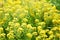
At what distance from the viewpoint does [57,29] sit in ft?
12.0

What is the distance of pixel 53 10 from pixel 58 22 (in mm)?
426

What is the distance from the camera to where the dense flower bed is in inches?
144

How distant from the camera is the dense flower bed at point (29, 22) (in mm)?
3662

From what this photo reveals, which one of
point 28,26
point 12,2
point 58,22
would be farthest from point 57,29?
point 12,2

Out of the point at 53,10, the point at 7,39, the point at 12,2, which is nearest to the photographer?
the point at 7,39

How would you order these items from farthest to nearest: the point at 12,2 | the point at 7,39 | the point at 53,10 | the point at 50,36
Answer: the point at 12,2
the point at 53,10
the point at 7,39
the point at 50,36

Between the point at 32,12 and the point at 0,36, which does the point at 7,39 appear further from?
the point at 32,12

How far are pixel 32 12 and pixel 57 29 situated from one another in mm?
774

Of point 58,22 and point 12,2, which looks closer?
point 58,22

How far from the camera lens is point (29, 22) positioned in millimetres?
4043

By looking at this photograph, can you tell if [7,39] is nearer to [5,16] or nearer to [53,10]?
[5,16]

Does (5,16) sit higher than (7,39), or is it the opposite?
(5,16)

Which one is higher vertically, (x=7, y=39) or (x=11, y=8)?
(x=11, y=8)

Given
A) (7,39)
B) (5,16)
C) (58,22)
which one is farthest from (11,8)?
(58,22)
